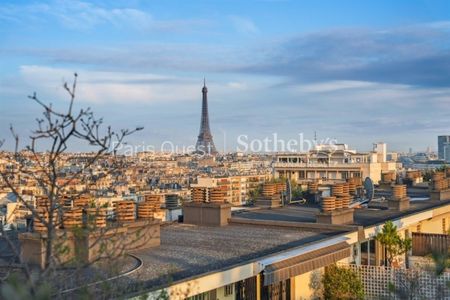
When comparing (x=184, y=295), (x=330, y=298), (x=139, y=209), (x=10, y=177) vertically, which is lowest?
(x=330, y=298)

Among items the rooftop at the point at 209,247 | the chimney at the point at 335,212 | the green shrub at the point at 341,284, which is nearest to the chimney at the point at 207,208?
the rooftop at the point at 209,247

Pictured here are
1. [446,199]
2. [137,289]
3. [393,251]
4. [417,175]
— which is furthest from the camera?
[417,175]

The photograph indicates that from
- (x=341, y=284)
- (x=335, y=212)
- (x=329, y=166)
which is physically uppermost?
(x=329, y=166)

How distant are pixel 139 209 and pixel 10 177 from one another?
722cm

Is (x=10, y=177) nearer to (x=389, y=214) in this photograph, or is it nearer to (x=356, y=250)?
(x=356, y=250)

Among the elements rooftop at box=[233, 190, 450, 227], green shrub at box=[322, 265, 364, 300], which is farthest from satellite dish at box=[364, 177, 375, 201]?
green shrub at box=[322, 265, 364, 300]

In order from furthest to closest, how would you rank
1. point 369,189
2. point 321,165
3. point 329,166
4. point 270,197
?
1. point 321,165
2. point 329,166
3. point 369,189
4. point 270,197

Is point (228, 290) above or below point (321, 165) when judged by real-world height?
below

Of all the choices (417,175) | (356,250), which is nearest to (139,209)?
(356,250)

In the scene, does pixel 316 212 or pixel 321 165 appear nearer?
pixel 316 212

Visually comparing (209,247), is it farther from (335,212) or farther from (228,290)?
(335,212)

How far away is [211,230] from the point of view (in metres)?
16.4

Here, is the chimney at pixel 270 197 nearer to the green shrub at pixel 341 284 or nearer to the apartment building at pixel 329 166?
the green shrub at pixel 341 284

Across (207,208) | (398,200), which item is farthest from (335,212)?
(398,200)
